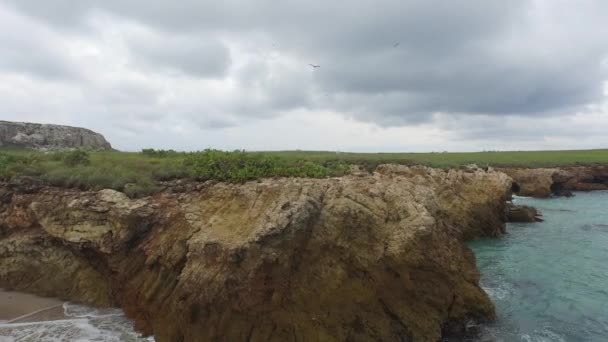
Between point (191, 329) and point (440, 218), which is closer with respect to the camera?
point (191, 329)

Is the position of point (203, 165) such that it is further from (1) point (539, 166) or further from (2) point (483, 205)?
(1) point (539, 166)

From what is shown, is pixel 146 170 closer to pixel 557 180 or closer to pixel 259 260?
pixel 259 260

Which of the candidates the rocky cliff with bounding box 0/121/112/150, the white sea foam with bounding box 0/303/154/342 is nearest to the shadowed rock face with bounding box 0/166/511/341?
the white sea foam with bounding box 0/303/154/342

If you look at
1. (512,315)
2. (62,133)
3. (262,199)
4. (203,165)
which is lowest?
(512,315)

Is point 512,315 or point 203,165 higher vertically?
point 203,165

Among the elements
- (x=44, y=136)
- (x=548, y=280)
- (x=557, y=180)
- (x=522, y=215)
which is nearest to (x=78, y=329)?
(x=548, y=280)

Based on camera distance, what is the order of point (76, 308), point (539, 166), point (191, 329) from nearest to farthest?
point (191, 329) → point (76, 308) → point (539, 166)

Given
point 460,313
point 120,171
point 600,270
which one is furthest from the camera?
point 600,270

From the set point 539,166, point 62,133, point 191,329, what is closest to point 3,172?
point 191,329

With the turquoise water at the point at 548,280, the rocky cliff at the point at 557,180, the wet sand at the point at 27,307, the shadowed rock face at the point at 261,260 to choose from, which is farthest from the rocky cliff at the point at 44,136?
the rocky cliff at the point at 557,180
